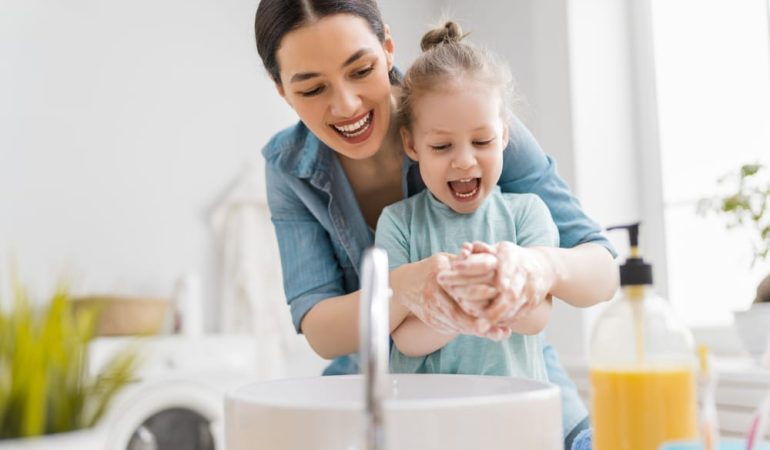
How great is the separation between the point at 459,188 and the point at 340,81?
0.20 metres

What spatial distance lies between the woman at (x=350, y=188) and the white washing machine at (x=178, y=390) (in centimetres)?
142

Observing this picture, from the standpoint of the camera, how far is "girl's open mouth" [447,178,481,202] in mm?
931

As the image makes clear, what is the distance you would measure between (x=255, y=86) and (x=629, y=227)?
2.76 metres

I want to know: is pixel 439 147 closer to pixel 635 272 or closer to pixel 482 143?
pixel 482 143

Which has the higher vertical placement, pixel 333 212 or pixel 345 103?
pixel 345 103

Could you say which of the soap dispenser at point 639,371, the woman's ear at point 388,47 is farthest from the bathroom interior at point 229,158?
the soap dispenser at point 639,371

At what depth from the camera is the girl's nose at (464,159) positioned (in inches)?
35.4

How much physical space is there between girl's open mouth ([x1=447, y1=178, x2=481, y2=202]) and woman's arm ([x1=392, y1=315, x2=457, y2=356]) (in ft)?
0.59

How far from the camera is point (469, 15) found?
3010 mm

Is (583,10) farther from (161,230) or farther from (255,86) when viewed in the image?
(161,230)

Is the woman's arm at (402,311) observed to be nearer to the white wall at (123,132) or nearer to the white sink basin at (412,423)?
the white sink basin at (412,423)

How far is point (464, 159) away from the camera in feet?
2.96

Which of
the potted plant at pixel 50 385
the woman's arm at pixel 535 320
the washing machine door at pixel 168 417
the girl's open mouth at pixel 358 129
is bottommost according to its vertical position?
the washing machine door at pixel 168 417

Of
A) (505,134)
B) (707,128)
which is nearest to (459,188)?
(505,134)
